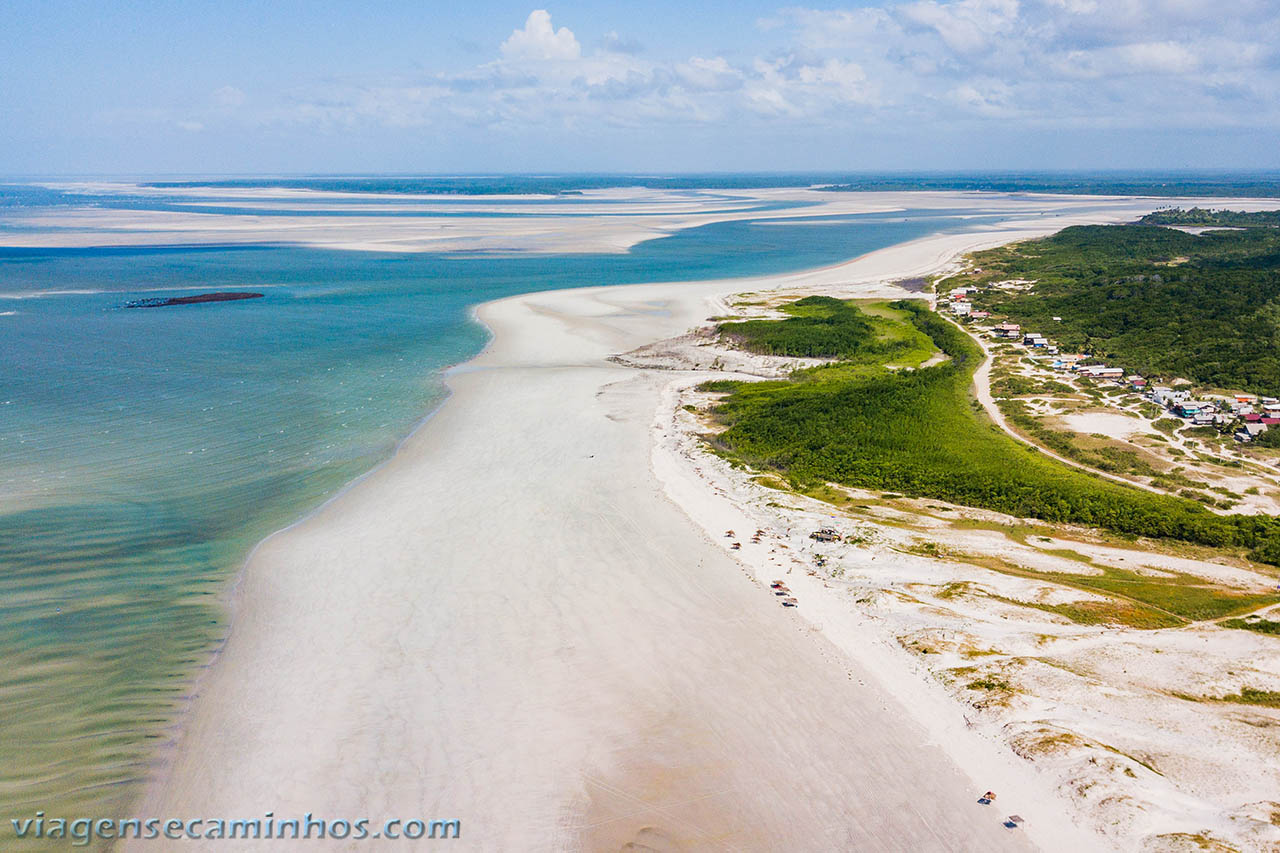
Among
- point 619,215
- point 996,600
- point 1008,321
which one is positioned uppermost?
point 619,215

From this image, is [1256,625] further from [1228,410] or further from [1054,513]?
[1228,410]

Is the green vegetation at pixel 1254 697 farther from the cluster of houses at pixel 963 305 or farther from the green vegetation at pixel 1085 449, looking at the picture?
the cluster of houses at pixel 963 305

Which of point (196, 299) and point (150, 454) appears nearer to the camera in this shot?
point (150, 454)

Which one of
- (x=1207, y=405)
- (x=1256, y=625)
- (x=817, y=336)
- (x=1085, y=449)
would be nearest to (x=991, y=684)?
(x=1256, y=625)

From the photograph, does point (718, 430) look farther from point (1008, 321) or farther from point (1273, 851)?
point (1008, 321)

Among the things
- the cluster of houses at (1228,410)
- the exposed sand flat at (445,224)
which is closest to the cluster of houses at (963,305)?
the cluster of houses at (1228,410)

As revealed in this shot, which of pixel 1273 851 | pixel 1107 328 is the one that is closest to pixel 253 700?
pixel 1273 851
